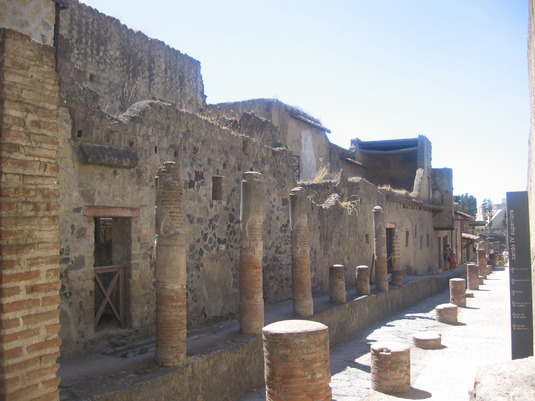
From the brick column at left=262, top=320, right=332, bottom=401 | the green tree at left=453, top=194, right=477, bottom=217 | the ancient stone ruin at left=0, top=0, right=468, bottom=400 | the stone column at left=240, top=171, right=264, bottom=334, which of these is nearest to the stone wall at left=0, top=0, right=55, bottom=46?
the ancient stone ruin at left=0, top=0, right=468, bottom=400

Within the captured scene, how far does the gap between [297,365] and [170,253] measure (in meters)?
2.44

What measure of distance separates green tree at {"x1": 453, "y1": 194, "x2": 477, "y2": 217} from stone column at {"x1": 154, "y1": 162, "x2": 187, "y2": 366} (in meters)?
52.6

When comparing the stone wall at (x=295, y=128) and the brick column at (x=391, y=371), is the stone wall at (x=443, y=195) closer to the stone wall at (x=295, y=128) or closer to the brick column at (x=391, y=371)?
the stone wall at (x=295, y=128)

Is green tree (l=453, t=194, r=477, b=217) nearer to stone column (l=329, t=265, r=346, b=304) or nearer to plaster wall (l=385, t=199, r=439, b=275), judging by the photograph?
plaster wall (l=385, t=199, r=439, b=275)

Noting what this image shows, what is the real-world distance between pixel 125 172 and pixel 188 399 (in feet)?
11.0

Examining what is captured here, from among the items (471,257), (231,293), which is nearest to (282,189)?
(231,293)

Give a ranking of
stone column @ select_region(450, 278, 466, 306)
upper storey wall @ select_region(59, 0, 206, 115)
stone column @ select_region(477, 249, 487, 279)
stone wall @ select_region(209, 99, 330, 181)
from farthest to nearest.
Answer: stone column @ select_region(477, 249, 487, 279), stone wall @ select_region(209, 99, 330, 181), stone column @ select_region(450, 278, 466, 306), upper storey wall @ select_region(59, 0, 206, 115)

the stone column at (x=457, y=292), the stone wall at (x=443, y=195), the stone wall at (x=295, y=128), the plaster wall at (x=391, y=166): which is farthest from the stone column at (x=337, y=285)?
the stone wall at (x=443, y=195)

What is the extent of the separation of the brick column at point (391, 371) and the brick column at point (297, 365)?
270cm

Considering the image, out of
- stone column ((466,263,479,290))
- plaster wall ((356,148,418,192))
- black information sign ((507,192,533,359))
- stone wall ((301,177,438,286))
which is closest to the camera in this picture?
black information sign ((507,192,533,359))

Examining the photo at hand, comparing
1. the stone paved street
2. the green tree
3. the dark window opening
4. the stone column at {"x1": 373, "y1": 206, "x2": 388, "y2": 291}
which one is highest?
the green tree

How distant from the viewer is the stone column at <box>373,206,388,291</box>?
1411 cm

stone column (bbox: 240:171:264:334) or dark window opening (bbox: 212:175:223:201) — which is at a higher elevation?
dark window opening (bbox: 212:175:223:201)

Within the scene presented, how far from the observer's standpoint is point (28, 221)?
10.5 ft
